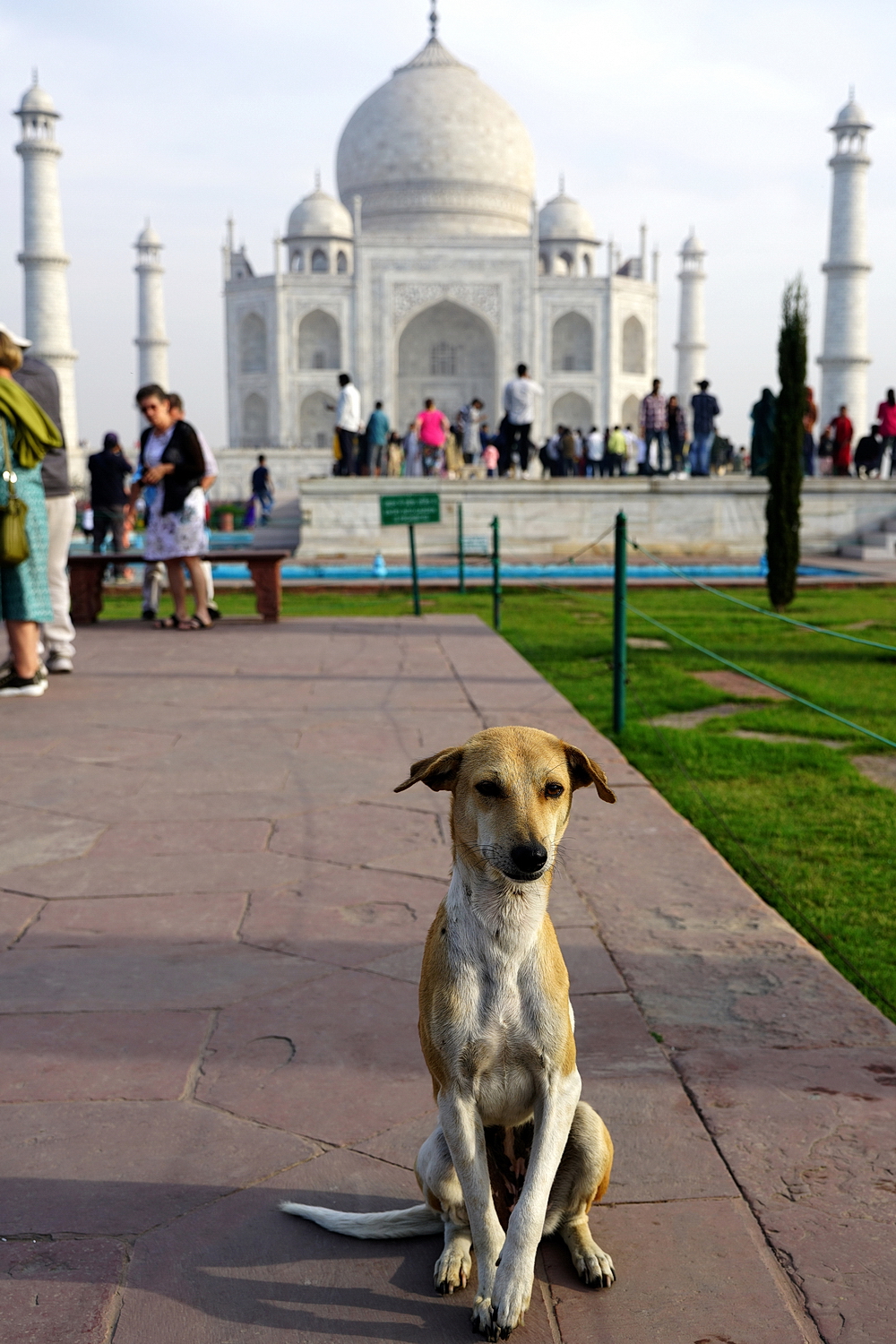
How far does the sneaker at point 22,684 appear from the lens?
5.79 m

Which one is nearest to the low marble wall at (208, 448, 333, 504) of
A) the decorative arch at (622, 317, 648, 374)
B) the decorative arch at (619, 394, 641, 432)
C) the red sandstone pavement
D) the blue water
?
the decorative arch at (619, 394, 641, 432)

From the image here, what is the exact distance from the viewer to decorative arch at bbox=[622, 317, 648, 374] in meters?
43.0

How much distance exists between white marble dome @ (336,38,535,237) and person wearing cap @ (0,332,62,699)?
38.0 meters

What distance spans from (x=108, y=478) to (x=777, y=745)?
10.1 metres

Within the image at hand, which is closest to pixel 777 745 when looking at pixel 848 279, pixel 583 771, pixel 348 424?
pixel 583 771

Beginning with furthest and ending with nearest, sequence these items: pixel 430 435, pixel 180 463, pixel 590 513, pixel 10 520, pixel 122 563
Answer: pixel 430 435, pixel 590 513, pixel 122 563, pixel 180 463, pixel 10 520

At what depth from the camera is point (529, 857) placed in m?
1.41

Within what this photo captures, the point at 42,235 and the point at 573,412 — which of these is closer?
the point at 42,235

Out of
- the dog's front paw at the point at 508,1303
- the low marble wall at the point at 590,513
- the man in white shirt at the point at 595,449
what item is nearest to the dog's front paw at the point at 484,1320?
the dog's front paw at the point at 508,1303

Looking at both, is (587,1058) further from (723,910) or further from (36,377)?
(36,377)

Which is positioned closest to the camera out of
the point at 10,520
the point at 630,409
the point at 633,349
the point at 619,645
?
the point at 619,645

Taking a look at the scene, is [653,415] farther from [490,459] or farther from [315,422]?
[315,422]

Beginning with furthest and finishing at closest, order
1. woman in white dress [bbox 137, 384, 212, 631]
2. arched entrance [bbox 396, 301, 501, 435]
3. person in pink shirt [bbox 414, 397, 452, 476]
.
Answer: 1. arched entrance [bbox 396, 301, 501, 435]
2. person in pink shirt [bbox 414, 397, 452, 476]
3. woman in white dress [bbox 137, 384, 212, 631]

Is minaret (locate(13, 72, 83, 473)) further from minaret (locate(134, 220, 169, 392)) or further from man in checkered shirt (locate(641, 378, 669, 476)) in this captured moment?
man in checkered shirt (locate(641, 378, 669, 476))
